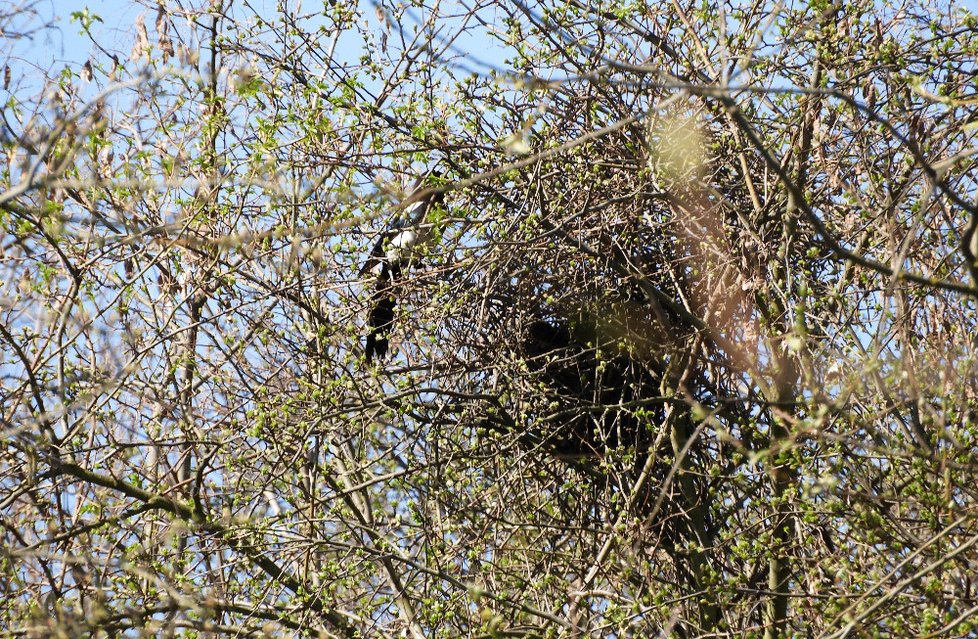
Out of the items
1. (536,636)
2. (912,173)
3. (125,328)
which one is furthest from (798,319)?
(125,328)

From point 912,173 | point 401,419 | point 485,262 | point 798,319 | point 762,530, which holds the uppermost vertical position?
point 485,262

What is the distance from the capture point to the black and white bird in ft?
14.0

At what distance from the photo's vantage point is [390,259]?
172 inches

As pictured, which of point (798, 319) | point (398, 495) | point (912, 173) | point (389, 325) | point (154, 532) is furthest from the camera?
point (398, 495)

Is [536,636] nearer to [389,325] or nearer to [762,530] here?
[762,530]

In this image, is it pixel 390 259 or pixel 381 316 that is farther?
pixel 381 316

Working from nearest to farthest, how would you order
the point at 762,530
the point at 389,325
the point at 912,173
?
the point at 912,173 < the point at 762,530 < the point at 389,325

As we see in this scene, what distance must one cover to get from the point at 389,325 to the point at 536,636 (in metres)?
1.42

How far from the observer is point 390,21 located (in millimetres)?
4242

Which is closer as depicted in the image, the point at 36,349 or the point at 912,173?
the point at 912,173

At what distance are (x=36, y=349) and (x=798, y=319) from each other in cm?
314

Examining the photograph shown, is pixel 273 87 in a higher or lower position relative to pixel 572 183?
higher

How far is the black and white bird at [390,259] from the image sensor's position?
168 inches

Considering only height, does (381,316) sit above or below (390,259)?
below
